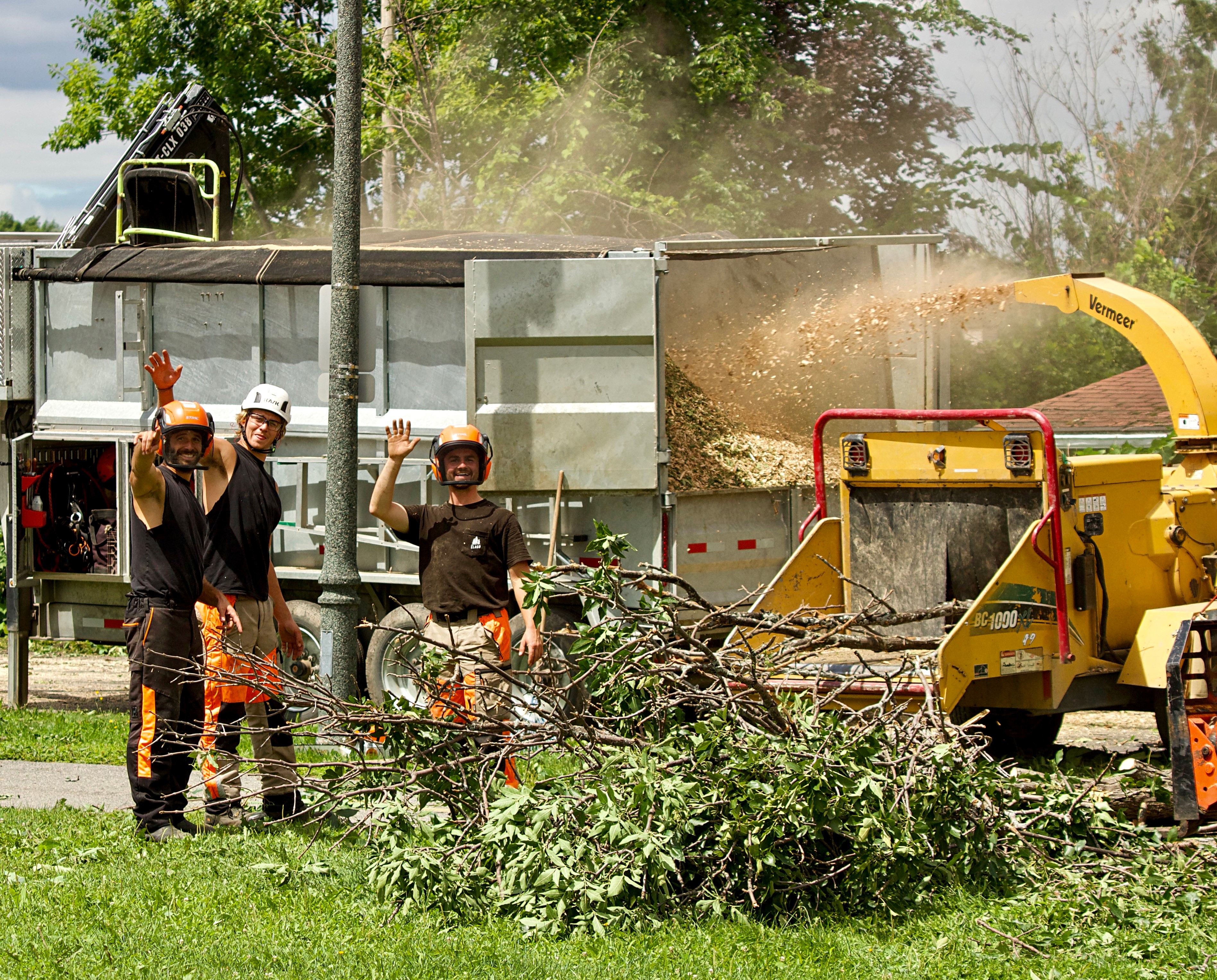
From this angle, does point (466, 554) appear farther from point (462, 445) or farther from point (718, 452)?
point (718, 452)

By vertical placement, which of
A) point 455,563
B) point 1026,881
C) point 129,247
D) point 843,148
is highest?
point 843,148

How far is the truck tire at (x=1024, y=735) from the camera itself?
299 inches

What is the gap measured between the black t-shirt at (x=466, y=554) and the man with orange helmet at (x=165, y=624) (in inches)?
38.7

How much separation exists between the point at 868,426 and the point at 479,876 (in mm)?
6537

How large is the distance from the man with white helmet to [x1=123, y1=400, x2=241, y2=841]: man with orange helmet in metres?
0.12

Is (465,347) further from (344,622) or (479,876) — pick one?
(479,876)

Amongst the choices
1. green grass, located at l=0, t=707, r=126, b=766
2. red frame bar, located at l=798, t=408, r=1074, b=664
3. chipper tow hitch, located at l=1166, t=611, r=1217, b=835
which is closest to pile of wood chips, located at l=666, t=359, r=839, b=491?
red frame bar, located at l=798, t=408, r=1074, b=664

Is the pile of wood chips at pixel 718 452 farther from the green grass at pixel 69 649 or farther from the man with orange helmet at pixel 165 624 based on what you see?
the green grass at pixel 69 649

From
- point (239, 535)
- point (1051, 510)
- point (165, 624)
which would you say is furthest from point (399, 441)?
point (1051, 510)

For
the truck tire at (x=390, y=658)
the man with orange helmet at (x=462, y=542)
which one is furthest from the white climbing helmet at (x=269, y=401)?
the truck tire at (x=390, y=658)

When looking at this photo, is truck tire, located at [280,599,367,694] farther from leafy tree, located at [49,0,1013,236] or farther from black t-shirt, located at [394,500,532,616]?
leafy tree, located at [49,0,1013,236]

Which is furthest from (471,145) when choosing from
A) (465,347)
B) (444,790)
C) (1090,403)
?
(444,790)

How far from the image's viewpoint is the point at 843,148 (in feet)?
67.9

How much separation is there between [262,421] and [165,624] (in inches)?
42.8
